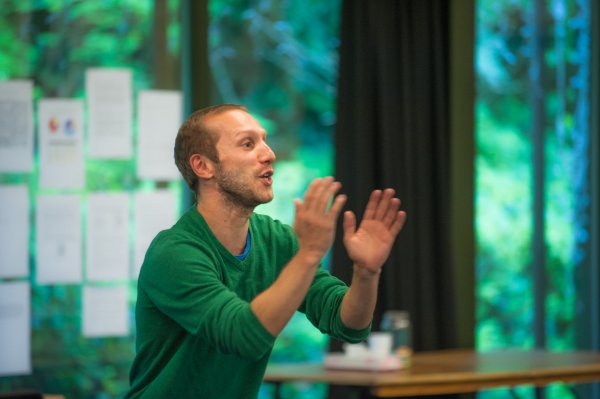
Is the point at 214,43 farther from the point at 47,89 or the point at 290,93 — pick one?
the point at 47,89

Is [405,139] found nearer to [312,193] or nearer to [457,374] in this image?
[457,374]

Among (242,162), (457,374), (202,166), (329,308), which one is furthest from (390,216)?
(457,374)

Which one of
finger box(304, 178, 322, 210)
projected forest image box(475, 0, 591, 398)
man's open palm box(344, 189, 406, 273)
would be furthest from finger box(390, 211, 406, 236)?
projected forest image box(475, 0, 591, 398)

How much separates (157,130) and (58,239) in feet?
2.38

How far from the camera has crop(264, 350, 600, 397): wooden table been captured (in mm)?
3064

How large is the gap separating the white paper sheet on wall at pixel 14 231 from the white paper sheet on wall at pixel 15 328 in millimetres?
75

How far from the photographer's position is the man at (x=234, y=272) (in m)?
1.65

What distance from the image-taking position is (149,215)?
12.5ft

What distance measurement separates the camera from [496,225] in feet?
15.4

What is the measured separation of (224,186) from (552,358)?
243 centimetres

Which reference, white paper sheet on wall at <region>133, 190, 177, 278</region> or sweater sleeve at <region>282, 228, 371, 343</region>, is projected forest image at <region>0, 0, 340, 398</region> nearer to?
white paper sheet on wall at <region>133, 190, 177, 278</region>

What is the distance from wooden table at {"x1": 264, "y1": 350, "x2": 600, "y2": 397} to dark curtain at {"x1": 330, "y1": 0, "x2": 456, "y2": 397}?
483 mm

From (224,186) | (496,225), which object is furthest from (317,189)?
(496,225)

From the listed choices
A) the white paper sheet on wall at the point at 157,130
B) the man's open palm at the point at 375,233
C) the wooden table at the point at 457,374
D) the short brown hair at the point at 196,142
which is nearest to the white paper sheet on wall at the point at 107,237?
the white paper sheet on wall at the point at 157,130
